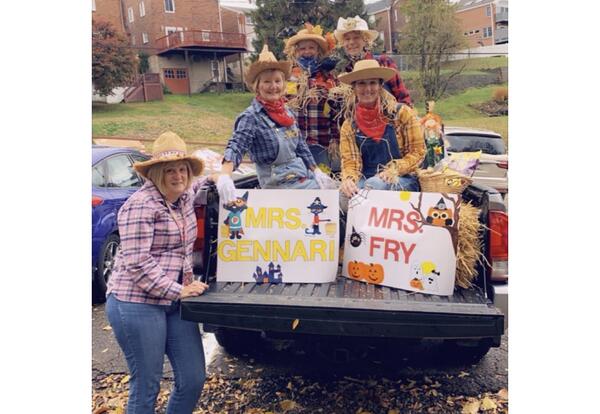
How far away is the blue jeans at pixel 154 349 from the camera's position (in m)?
2.40

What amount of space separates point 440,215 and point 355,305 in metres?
0.72

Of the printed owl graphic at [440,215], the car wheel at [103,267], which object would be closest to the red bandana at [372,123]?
the printed owl graphic at [440,215]

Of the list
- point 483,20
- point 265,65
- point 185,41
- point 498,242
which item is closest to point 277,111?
point 265,65

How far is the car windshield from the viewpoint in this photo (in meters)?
8.82

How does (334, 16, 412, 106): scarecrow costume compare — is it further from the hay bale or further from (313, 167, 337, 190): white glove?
the hay bale

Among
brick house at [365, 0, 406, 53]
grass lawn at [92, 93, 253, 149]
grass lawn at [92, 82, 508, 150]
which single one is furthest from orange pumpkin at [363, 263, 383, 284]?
brick house at [365, 0, 406, 53]

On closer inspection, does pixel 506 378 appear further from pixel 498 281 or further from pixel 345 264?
pixel 345 264

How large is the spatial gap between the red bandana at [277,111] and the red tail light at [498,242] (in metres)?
1.52

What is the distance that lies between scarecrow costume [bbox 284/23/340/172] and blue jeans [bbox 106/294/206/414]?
2.11 m

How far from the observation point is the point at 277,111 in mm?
3426

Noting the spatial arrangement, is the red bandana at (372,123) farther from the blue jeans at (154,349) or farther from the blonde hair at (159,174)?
the blue jeans at (154,349)

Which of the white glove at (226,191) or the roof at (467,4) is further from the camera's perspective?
the roof at (467,4)

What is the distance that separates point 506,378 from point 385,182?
1711mm

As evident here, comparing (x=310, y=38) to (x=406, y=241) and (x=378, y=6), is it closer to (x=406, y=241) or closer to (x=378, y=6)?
(x=406, y=241)
